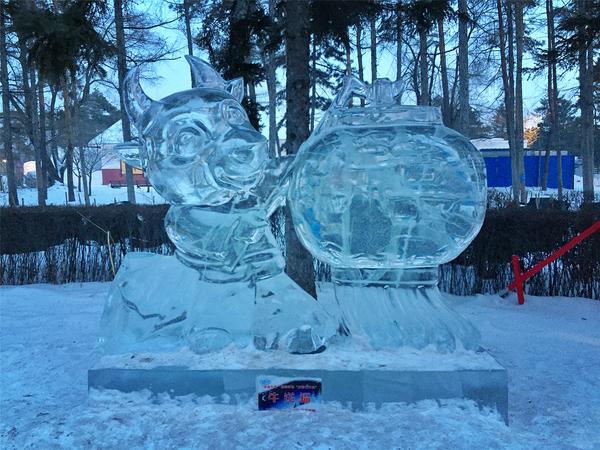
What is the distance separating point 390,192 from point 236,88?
1.20m

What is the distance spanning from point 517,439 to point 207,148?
2.20 meters

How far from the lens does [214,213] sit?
3.11m

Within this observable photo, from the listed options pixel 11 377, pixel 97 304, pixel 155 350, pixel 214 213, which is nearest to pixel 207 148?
pixel 214 213

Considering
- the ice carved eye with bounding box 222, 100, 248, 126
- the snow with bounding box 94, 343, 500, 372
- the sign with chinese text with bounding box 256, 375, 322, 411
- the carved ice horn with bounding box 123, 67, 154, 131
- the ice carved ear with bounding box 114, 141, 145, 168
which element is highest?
the carved ice horn with bounding box 123, 67, 154, 131

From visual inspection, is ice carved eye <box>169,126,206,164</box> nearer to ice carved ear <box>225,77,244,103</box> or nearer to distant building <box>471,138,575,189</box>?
ice carved ear <box>225,77,244,103</box>

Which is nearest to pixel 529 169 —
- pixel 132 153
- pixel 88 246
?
pixel 88 246

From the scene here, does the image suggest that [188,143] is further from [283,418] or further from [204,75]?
[283,418]

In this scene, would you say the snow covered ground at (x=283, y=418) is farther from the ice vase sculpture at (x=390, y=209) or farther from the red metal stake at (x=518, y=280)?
the red metal stake at (x=518, y=280)

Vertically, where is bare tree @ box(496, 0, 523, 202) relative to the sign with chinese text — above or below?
above

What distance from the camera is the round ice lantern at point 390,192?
2.81m

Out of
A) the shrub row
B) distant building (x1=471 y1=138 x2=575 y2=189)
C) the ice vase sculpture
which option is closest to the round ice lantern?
the ice vase sculpture

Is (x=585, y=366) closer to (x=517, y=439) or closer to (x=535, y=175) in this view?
(x=517, y=439)

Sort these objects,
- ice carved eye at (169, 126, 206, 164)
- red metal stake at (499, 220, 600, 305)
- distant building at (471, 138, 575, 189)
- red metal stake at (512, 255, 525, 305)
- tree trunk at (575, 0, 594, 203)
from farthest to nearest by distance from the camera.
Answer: distant building at (471, 138, 575, 189) → tree trunk at (575, 0, 594, 203) → red metal stake at (512, 255, 525, 305) → red metal stake at (499, 220, 600, 305) → ice carved eye at (169, 126, 206, 164)

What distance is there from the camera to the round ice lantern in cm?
281
